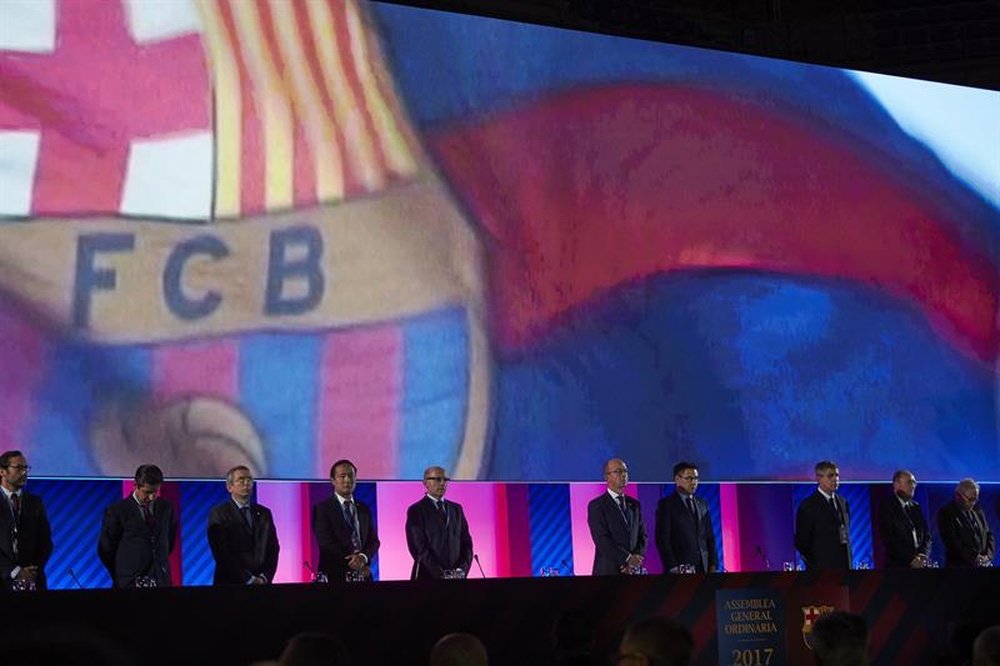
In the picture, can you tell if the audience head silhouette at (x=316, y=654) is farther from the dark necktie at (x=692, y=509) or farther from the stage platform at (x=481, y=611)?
the dark necktie at (x=692, y=509)

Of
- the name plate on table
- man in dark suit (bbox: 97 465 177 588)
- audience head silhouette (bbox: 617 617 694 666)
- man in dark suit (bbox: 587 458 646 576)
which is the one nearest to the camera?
audience head silhouette (bbox: 617 617 694 666)

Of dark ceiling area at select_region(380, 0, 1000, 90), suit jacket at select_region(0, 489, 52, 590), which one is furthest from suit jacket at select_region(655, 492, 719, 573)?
dark ceiling area at select_region(380, 0, 1000, 90)

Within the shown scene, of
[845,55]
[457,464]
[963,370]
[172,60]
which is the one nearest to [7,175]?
[172,60]

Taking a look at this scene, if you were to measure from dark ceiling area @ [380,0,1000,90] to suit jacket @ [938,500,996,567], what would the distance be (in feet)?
19.0

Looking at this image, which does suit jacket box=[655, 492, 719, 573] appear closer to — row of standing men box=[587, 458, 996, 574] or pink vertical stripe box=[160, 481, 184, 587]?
row of standing men box=[587, 458, 996, 574]

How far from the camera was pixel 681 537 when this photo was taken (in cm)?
857

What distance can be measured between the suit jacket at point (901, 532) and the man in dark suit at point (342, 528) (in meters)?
2.84

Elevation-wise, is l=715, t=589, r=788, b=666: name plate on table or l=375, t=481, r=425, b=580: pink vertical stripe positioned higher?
l=375, t=481, r=425, b=580: pink vertical stripe

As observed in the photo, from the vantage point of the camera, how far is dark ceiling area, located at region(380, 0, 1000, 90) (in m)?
14.1

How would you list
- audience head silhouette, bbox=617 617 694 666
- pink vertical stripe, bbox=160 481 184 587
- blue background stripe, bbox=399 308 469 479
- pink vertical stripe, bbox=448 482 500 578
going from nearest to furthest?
1. audience head silhouette, bbox=617 617 694 666
2. blue background stripe, bbox=399 308 469 479
3. pink vertical stripe, bbox=160 481 184 587
4. pink vertical stripe, bbox=448 482 500 578

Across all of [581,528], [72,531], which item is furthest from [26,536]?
[581,528]

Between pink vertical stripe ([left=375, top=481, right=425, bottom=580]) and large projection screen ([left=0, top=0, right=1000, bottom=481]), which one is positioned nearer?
large projection screen ([left=0, top=0, right=1000, bottom=481])

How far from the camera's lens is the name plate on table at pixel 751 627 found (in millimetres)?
6512

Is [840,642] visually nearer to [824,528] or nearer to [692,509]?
[692,509]
